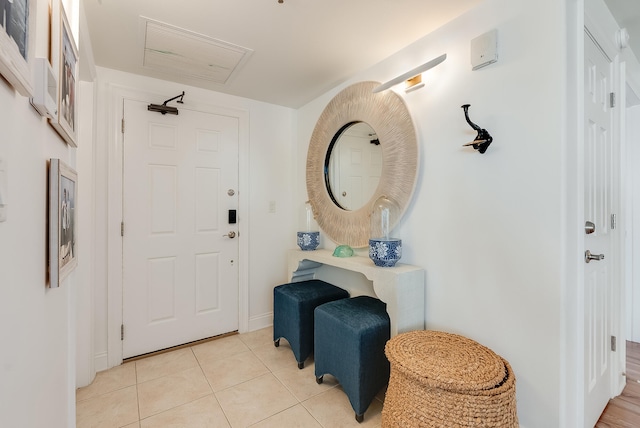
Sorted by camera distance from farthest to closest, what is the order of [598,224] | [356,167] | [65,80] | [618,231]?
[356,167] → [618,231] → [598,224] → [65,80]

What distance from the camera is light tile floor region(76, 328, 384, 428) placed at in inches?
64.5

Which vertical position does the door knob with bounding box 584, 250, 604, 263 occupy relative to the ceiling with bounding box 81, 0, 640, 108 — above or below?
below

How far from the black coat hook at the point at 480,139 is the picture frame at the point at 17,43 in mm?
1673

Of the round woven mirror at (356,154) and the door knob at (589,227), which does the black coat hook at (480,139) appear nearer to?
the round woven mirror at (356,154)

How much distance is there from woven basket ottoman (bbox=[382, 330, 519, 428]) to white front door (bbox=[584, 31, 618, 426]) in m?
0.64

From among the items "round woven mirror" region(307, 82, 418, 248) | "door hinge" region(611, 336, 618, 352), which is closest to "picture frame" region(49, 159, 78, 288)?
"round woven mirror" region(307, 82, 418, 248)

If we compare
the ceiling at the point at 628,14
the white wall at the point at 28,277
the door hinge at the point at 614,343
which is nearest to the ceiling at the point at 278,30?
the ceiling at the point at 628,14

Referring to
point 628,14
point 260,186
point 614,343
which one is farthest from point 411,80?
point 614,343

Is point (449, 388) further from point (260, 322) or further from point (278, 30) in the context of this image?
point (260, 322)

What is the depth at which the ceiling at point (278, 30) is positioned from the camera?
155 cm

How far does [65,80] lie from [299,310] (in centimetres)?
186

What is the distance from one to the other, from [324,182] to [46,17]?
1975 mm

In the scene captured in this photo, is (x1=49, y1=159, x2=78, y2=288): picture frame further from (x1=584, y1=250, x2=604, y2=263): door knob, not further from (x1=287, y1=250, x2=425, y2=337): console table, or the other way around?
(x1=584, y1=250, x2=604, y2=263): door knob

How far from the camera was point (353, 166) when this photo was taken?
7.82 ft
